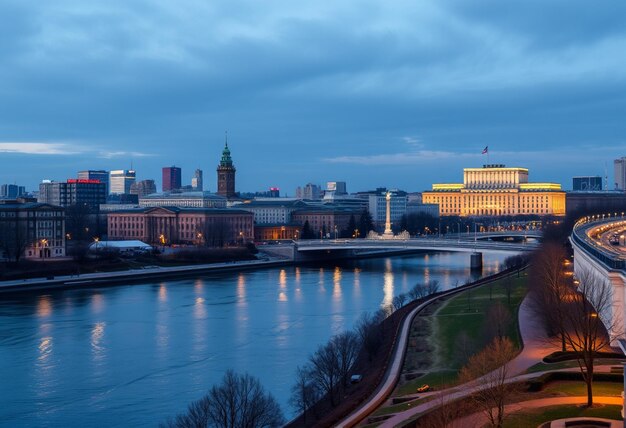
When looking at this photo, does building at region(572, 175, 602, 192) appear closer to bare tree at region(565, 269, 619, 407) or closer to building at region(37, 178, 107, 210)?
building at region(37, 178, 107, 210)

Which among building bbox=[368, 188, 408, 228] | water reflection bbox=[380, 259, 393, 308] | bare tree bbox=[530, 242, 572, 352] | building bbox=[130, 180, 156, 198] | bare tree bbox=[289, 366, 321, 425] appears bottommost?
bare tree bbox=[289, 366, 321, 425]

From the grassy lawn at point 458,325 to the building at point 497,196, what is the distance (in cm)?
7887

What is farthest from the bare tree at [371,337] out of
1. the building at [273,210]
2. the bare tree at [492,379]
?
the building at [273,210]

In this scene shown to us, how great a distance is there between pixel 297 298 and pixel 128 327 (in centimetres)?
898

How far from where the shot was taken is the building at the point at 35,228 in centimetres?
4650

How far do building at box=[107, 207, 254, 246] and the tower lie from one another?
1059 inches

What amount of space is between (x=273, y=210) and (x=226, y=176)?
47.4 ft

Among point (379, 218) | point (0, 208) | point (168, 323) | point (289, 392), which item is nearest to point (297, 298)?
point (168, 323)

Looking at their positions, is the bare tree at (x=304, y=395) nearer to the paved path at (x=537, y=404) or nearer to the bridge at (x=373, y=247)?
the paved path at (x=537, y=404)

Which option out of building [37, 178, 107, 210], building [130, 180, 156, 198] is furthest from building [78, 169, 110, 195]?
building [37, 178, 107, 210]

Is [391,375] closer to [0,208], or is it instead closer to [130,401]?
[130,401]

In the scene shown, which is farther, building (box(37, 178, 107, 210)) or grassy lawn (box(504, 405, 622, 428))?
building (box(37, 178, 107, 210))

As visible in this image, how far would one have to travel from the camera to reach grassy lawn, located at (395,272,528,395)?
17.2m

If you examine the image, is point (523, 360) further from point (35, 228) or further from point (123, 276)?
point (35, 228)
